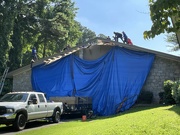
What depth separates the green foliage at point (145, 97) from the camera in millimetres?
21984

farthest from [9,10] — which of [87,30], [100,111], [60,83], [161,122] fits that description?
[87,30]

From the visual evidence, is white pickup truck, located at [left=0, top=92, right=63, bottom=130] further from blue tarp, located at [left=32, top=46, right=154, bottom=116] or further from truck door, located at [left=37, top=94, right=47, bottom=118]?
blue tarp, located at [left=32, top=46, right=154, bottom=116]

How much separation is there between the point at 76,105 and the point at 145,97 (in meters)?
5.80

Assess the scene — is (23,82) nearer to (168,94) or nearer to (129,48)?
(129,48)

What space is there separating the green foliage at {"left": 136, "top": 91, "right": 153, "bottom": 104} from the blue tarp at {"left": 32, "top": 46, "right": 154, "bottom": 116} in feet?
1.55

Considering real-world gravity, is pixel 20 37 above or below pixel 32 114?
above

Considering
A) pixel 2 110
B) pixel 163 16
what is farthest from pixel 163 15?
pixel 2 110

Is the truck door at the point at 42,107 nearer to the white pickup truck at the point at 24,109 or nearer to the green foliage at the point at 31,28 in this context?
the white pickup truck at the point at 24,109

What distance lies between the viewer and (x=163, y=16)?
4770mm

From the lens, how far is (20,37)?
3294 cm

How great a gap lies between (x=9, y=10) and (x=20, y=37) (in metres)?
4.47

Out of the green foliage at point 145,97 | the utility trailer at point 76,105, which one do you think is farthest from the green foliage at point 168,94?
the utility trailer at point 76,105

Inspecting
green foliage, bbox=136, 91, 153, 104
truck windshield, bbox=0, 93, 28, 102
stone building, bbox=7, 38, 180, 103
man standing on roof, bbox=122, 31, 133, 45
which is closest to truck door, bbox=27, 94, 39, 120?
truck windshield, bbox=0, 93, 28, 102

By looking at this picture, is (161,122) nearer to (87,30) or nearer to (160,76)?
(160,76)
